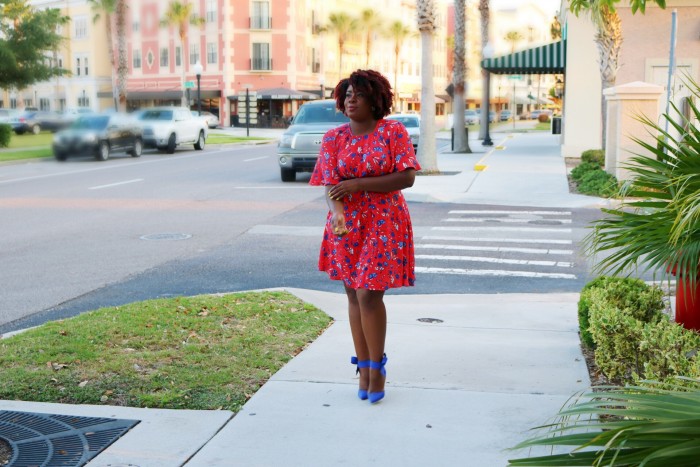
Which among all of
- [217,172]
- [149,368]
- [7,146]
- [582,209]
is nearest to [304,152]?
[217,172]

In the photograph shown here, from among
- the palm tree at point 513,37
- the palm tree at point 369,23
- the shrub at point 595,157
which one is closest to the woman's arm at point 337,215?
the shrub at point 595,157

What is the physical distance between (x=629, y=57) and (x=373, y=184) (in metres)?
21.6

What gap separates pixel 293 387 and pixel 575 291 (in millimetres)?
4326

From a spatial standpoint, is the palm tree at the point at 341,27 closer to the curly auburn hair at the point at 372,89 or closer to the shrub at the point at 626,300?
the shrub at the point at 626,300

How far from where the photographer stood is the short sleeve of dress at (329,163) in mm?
4949

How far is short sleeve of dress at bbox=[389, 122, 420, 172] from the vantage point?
488 cm

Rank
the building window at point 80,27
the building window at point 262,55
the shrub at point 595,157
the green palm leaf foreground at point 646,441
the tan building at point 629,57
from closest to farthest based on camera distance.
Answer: the green palm leaf foreground at point 646,441, the shrub at point 595,157, the tan building at point 629,57, the building window at point 262,55, the building window at point 80,27

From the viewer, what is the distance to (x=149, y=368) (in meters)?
5.51

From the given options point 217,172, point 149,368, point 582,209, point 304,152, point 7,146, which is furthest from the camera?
point 7,146

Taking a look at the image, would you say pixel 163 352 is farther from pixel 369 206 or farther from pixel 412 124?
pixel 412 124

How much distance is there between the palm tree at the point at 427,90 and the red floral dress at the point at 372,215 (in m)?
16.2

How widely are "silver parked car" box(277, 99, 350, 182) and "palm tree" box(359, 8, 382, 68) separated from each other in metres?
62.3

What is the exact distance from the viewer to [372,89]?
491 cm

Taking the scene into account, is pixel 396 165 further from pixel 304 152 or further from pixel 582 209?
pixel 304 152
